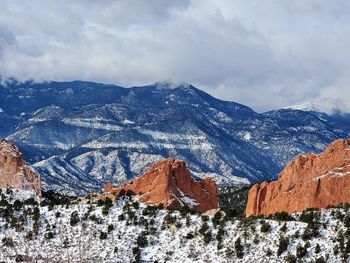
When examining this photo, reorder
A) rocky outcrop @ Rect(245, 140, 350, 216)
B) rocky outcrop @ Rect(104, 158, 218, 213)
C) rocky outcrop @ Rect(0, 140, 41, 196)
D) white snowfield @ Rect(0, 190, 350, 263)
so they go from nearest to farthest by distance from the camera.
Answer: white snowfield @ Rect(0, 190, 350, 263) < rocky outcrop @ Rect(104, 158, 218, 213) < rocky outcrop @ Rect(245, 140, 350, 216) < rocky outcrop @ Rect(0, 140, 41, 196)

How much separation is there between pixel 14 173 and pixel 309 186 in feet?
208

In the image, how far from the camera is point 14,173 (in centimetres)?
Result: 15138

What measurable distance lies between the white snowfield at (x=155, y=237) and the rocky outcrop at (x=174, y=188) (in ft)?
145

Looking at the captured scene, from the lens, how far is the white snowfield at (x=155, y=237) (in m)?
73.4

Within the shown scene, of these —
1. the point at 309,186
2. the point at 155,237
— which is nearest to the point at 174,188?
the point at 309,186

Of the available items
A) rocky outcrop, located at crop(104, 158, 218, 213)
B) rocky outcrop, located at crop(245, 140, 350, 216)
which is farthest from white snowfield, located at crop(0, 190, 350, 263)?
rocky outcrop, located at crop(245, 140, 350, 216)

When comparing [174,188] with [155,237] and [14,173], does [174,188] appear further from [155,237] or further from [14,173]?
[155,237]

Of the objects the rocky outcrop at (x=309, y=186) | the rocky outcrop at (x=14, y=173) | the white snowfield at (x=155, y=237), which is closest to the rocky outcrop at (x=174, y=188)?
the rocky outcrop at (x=309, y=186)

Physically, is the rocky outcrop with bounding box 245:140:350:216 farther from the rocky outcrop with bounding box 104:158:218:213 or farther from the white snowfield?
the white snowfield

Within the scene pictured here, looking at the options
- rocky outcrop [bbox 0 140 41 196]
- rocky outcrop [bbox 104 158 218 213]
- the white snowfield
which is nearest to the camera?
the white snowfield

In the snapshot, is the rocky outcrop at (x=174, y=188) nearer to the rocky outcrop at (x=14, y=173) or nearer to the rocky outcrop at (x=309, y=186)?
the rocky outcrop at (x=309, y=186)

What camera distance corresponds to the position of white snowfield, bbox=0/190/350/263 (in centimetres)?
7338

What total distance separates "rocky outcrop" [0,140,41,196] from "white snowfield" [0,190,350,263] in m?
62.1

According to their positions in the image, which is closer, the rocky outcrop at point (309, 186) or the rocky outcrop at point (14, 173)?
the rocky outcrop at point (309, 186)
